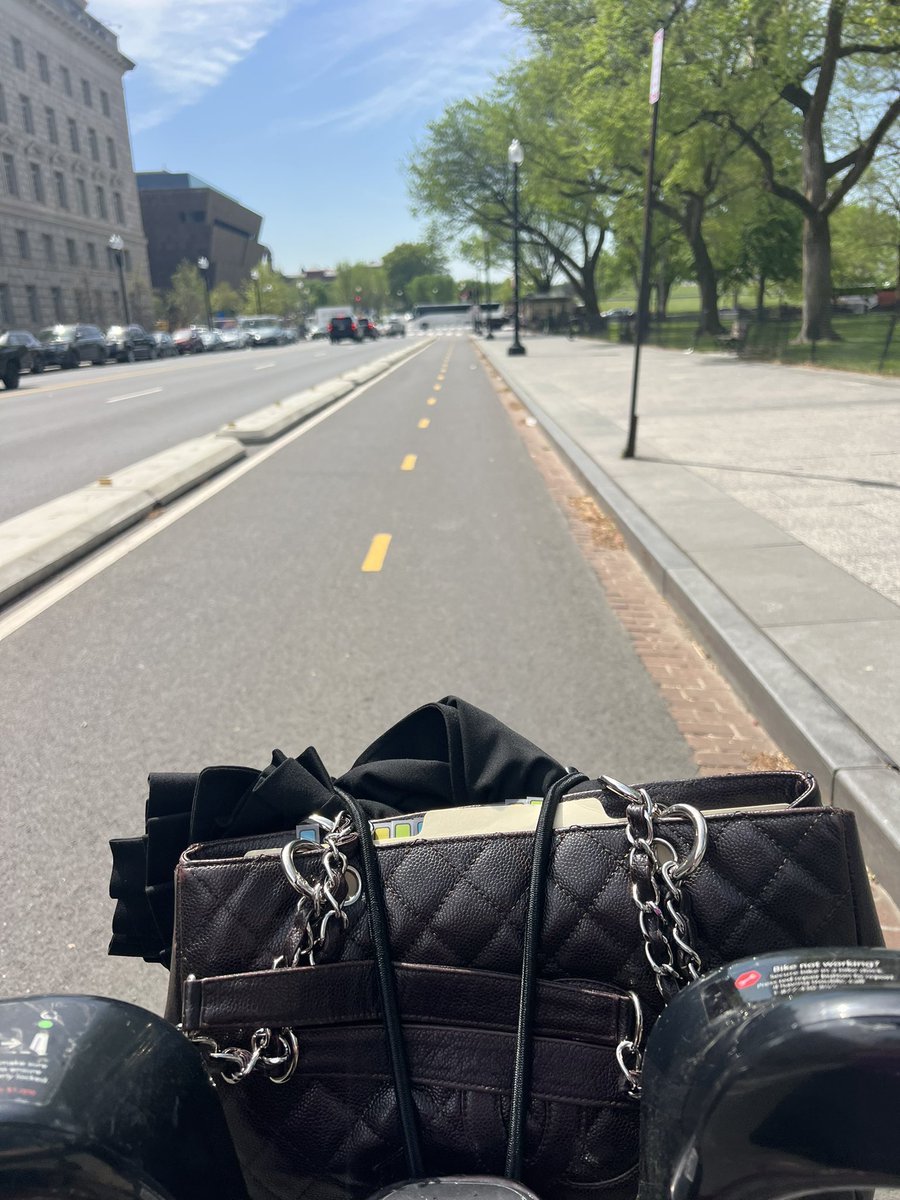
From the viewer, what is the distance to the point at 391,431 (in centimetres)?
1555

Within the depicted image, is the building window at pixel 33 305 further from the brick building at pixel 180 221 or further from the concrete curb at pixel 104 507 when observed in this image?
the concrete curb at pixel 104 507

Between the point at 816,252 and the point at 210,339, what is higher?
the point at 816,252

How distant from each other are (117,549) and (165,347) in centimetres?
4894

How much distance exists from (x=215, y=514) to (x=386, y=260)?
662 feet

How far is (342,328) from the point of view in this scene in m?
75.1

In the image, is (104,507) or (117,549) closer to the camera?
(117,549)

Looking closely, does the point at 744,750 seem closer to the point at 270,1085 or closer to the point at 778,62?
the point at 270,1085

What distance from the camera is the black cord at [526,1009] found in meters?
1.31

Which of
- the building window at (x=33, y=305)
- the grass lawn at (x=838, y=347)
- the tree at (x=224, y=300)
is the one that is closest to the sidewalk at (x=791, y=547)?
the grass lawn at (x=838, y=347)

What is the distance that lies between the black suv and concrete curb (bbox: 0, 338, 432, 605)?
205 feet

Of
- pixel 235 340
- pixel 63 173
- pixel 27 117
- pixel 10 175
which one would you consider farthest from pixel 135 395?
pixel 63 173

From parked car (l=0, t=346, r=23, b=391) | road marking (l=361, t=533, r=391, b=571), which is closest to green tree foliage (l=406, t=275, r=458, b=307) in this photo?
parked car (l=0, t=346, r=23, b=391)

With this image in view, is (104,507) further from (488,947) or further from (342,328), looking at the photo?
(342,328)

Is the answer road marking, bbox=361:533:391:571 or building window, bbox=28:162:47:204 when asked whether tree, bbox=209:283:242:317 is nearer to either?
building window, bbox=28:162:47:204
